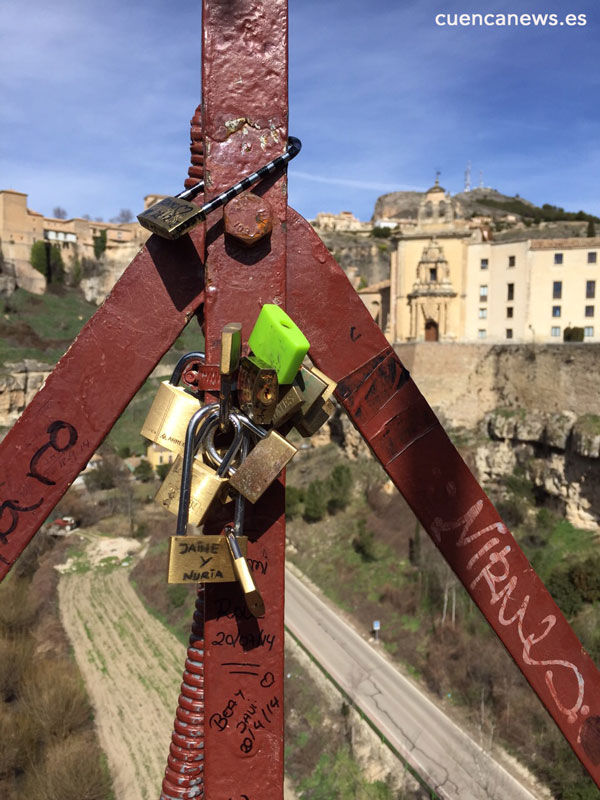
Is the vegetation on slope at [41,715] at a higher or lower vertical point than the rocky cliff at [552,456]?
lower

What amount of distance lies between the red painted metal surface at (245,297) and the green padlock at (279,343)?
0.08m

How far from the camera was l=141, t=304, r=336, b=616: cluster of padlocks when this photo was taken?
133cm

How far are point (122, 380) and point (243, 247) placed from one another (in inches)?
17.2

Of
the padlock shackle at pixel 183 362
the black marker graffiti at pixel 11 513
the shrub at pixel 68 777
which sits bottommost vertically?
the shrub at pixel 68 777

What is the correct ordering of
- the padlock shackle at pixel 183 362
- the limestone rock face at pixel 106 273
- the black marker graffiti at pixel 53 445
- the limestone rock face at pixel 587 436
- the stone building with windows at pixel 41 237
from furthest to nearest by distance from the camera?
1. the limestone rock face at pixel 106 273
2. the stone building with windows at pixel 41 237
3. the limestone rock face at pixel 587 436
4. the padlock shackle at pixel 183 362
5. the black marker graffiti at pixel 53 445

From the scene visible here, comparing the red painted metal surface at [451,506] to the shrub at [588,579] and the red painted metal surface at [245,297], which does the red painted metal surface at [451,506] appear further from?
the shrub at [588,579]

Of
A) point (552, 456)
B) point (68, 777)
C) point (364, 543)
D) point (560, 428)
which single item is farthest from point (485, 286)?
point (68, 777)

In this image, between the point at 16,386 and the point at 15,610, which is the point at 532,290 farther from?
the point at 16,386

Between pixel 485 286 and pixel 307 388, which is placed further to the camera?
pixel 485 286

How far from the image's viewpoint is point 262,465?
137 centimetres

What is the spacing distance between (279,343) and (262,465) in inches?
11.1

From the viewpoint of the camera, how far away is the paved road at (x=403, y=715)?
44.5 ft

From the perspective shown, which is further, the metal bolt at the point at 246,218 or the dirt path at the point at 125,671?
the dirt path at the point at 125,671

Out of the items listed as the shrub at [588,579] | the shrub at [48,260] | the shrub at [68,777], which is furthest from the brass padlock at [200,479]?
the shrub at [48,260]
